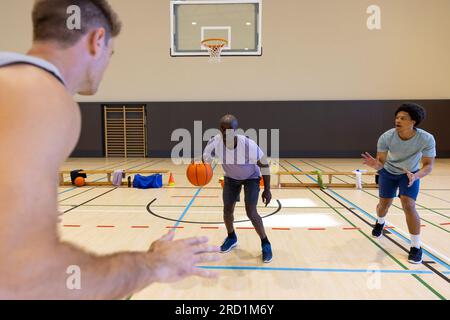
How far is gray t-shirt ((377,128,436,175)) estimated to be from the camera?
3639mm

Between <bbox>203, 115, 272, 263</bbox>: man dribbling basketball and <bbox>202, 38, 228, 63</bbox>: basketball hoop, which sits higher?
<bbox>202, 38, 228, 63</bbox>: basketball hoop

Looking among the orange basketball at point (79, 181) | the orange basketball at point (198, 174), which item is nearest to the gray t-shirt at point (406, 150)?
the orange basketball at point (198, 174)

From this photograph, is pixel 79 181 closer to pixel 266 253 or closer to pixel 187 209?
pixel 187 209

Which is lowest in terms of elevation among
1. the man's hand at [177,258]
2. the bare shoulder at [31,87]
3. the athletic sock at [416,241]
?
the athletic sock at [416,241]

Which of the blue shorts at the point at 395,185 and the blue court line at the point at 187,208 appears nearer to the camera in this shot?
the blue shorts at the point at 395,185

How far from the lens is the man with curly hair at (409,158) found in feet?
11.8

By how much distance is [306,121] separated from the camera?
48.6 ft

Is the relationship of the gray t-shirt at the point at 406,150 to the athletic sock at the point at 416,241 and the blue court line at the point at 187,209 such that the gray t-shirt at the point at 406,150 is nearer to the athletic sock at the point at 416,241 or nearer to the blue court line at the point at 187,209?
the athletic sock at the point at 416,241

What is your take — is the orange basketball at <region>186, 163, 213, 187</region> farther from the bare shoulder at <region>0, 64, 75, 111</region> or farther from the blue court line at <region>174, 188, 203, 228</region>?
the bare shoulder at <region>0, 64, 75, 111</region>

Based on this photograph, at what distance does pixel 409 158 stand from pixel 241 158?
1956mm

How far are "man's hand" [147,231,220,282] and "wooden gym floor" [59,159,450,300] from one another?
0.35 meters

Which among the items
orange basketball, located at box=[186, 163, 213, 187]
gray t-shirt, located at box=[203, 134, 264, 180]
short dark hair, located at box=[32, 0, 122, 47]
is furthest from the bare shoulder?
orange basketball, located at box=[186, 163, 213, 187]

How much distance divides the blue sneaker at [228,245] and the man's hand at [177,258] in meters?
2.81

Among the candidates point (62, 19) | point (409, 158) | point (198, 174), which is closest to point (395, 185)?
point (409, 158)
